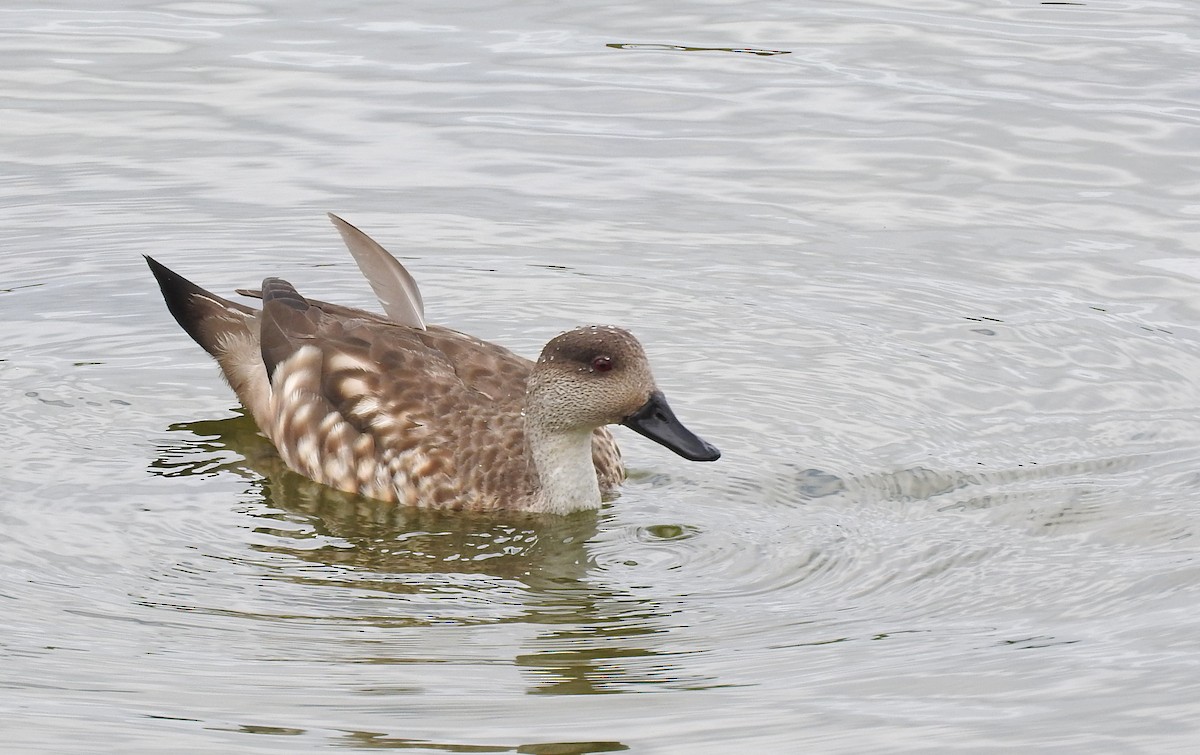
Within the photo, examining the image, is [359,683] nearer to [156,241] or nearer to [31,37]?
[156,241]

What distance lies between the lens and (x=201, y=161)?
1460cm

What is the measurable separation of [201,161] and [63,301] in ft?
8.47

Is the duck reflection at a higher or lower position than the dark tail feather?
lower

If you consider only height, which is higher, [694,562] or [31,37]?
[31,37]

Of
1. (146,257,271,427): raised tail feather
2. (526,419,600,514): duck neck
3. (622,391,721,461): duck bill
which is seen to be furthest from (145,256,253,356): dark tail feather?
(622,391,721,461): duck bill

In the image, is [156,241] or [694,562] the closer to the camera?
[694,562]

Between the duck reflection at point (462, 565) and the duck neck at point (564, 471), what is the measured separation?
69mm

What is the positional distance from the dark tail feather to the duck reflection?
0.52 meters

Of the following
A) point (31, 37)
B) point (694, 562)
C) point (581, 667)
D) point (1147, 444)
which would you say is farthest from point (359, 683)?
point (31, 37)

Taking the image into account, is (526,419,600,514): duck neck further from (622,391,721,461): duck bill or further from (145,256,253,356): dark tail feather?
(145,256,253,356): dark tail feather

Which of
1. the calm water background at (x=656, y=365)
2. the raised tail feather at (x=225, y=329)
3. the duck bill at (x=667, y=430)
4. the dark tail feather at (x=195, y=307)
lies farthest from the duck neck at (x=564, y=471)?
the dark tail feather at (x=195, y=307)

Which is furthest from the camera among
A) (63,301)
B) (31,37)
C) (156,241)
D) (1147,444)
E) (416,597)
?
(31,37)

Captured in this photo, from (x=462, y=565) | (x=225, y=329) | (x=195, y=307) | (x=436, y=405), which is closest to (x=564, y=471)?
(x=436, y=405)

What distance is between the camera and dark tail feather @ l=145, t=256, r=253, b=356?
1117 cm
